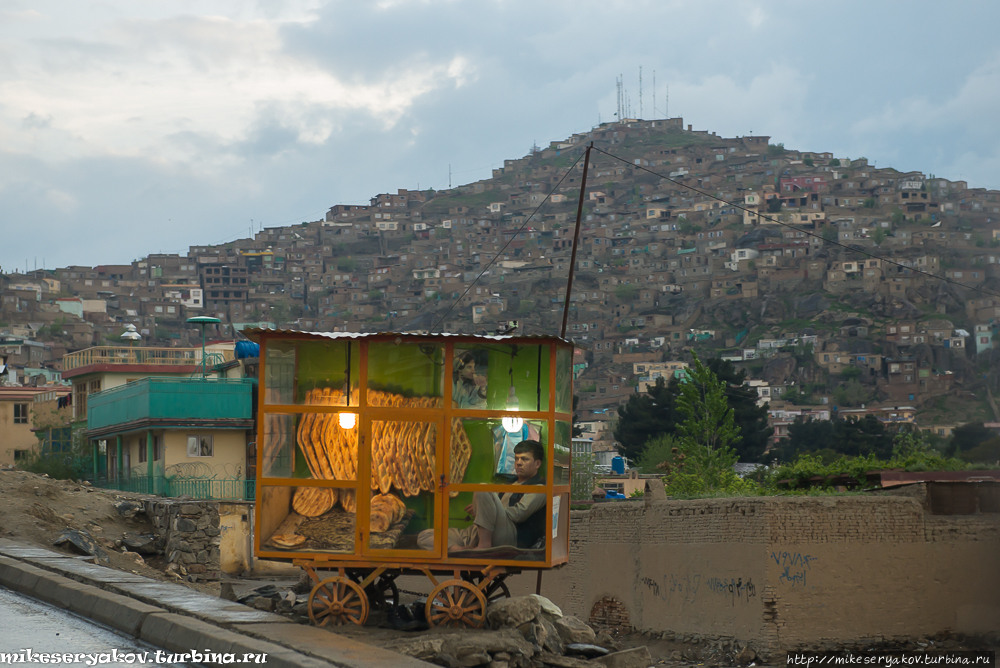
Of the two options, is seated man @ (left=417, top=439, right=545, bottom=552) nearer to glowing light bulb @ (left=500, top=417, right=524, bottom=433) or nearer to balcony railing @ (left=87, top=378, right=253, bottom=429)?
glowing light bulb @ (left=500, top=417, right=524, bottom=433)

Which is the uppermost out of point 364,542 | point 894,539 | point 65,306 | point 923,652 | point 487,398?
point 65,306

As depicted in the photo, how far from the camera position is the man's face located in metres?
9.28

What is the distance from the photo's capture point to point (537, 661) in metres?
8.77

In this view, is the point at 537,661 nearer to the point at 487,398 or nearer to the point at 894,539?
the point at 487,398

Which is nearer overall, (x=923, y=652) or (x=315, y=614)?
(x=315, y=614)

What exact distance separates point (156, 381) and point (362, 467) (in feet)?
100

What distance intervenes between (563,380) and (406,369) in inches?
55.7

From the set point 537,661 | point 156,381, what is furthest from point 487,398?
point 156,381

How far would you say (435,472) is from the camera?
9219mm

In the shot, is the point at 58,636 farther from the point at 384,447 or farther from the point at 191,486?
the point at 191,486

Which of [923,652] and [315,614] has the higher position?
[315,614]

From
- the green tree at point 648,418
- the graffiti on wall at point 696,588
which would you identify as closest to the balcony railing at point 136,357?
the graffiti on wall at point 696,588

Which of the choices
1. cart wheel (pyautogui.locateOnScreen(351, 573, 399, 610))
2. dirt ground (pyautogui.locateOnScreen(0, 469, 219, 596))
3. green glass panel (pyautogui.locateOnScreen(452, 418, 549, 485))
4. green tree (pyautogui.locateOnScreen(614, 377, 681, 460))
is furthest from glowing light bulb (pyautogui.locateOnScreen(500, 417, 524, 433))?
green tree (pyautogui.locateOnScreen(614, 377, 681, 460))

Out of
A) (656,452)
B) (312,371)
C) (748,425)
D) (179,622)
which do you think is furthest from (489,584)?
(748,425)
